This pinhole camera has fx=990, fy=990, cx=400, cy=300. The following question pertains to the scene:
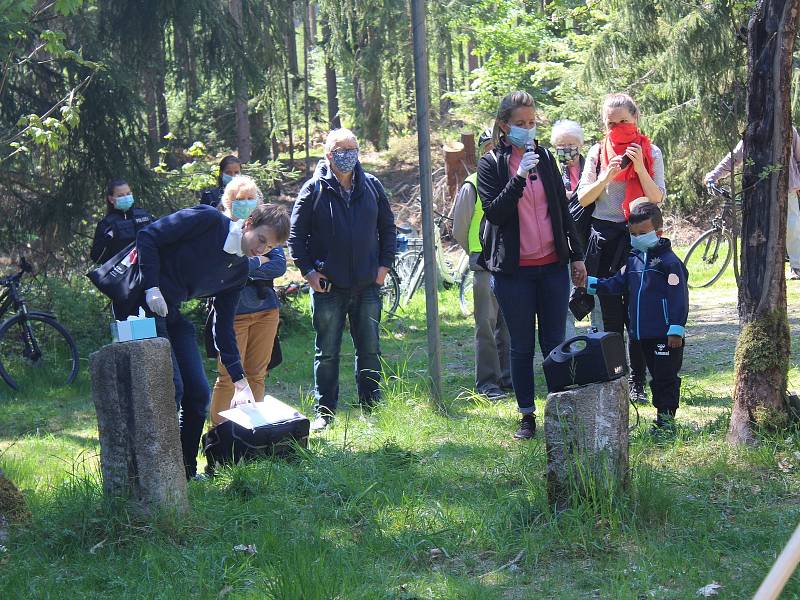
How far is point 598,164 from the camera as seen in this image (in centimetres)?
Result: 669

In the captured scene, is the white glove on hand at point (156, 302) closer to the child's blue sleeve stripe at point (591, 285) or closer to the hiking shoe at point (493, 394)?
the child's blue sleeve stripe at point (591, 285)

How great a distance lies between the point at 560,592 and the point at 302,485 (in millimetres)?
1797

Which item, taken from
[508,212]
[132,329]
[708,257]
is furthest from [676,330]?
[708,257]

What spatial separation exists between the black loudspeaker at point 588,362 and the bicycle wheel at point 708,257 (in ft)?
30.0

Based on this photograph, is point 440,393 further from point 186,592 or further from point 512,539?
point 186,592

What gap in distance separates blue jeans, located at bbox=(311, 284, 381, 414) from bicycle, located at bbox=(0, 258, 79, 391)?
13.8ft

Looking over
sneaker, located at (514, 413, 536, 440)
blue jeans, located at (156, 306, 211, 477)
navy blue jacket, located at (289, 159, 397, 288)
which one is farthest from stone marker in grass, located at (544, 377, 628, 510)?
navy blue jacket, located at (289, 159, 397, 288)

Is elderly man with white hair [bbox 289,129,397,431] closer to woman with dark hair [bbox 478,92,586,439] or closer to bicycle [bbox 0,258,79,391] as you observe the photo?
woman with dark hair [bbox 478,92,586,439]

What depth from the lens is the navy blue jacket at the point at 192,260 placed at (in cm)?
534

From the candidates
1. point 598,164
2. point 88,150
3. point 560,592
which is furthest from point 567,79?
point 560,592

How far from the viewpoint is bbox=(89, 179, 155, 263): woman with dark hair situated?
27.7 ft

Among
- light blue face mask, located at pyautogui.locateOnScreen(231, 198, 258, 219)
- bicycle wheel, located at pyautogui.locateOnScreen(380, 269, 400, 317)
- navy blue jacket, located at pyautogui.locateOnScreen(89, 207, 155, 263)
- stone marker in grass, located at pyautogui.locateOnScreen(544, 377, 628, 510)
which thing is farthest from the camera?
bicycle wheel, located at pyautogui.locateOnScreen(380, 269, 400, 317)

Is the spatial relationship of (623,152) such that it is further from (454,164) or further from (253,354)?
(454,164)

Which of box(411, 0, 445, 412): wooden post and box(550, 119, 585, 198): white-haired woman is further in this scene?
box(550, 119, 585, 198): white-haired woman
